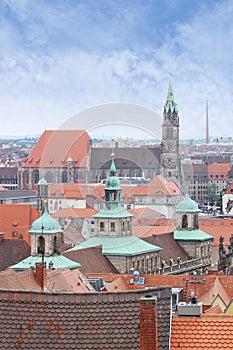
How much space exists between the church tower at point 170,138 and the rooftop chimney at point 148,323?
15772 centimetres

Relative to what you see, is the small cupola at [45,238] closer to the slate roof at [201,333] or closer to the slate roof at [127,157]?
the slate roof at [201,333]

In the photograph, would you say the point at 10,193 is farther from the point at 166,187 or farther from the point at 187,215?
the point at 187,215

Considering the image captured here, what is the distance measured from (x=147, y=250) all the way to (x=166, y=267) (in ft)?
8.97

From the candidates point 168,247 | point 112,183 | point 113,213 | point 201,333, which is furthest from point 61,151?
point 201,333

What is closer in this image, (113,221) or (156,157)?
(113,221)

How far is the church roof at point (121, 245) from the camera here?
78312mm

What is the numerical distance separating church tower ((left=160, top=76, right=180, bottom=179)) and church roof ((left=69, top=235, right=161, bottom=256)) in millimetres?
95275

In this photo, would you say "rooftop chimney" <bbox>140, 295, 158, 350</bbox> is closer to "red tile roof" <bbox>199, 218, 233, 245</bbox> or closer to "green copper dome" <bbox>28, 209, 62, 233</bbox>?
"green copper dome" <bbox>28, 209, 62, 233</bbox>

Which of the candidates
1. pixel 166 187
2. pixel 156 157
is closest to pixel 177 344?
pixel 166 187

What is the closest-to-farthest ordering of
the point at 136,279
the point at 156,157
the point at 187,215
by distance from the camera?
the point at 136,279 < the point at 187,215 < the point at 156,157

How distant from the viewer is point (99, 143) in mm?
191000

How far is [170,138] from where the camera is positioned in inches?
7254

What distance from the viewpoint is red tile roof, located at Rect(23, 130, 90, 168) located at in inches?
6875

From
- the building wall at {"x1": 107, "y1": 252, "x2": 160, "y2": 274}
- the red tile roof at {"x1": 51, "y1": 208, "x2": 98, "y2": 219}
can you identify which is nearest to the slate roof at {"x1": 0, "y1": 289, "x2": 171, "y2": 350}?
the building wall at {"x1": 107, "y1": 252, "x2": 160, "y2": 274}
